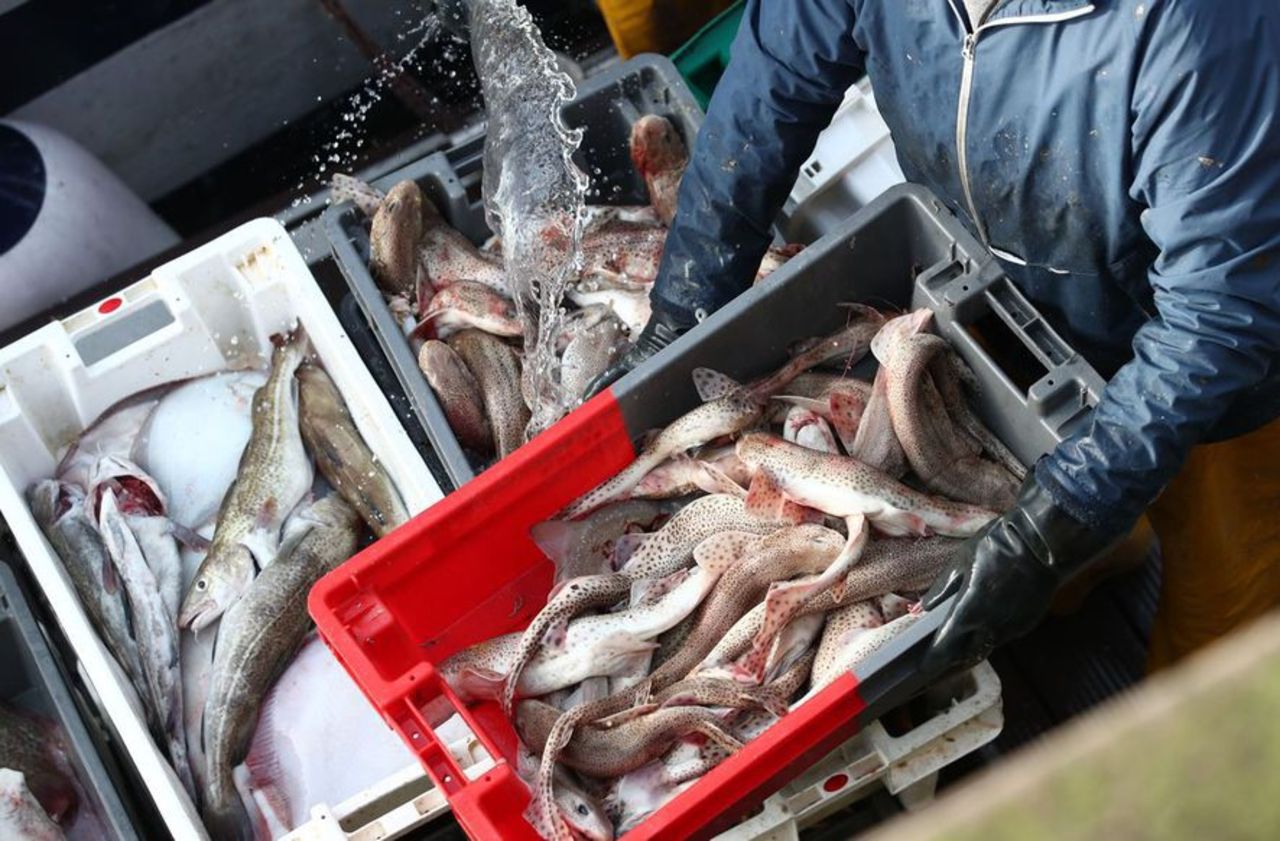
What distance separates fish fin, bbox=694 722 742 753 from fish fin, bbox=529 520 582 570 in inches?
18.6

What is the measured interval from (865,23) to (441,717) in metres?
1.47

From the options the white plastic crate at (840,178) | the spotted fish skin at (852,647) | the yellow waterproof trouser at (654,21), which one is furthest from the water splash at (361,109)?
the spotted fish skin at (852,647)

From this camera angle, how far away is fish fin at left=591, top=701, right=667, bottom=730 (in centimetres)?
248

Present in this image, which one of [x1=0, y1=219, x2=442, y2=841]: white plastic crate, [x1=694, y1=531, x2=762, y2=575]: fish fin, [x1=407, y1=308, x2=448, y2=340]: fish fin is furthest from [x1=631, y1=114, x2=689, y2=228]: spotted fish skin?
[x1=694, y1=531, x2=762, y2=575]: fish fin

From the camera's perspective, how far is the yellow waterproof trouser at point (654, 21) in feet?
13.4

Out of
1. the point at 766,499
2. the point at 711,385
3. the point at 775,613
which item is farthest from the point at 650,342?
the point at 775,613

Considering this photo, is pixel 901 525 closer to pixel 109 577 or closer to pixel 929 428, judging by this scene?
pixel 929 428

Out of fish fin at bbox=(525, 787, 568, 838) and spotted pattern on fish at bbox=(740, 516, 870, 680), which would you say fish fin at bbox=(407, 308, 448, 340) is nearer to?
spotted pattern on fish at bbox=(740, 516, 870, 680)

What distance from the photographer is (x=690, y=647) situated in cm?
260

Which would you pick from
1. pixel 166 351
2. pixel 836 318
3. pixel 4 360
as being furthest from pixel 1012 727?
pixel 4 360

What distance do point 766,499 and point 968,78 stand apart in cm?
83

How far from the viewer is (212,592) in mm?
3094

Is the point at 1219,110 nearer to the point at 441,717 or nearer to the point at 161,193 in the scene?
the point at 441,717

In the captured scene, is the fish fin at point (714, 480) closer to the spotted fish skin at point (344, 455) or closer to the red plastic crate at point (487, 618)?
the red plastic crate at point (487, 618)
